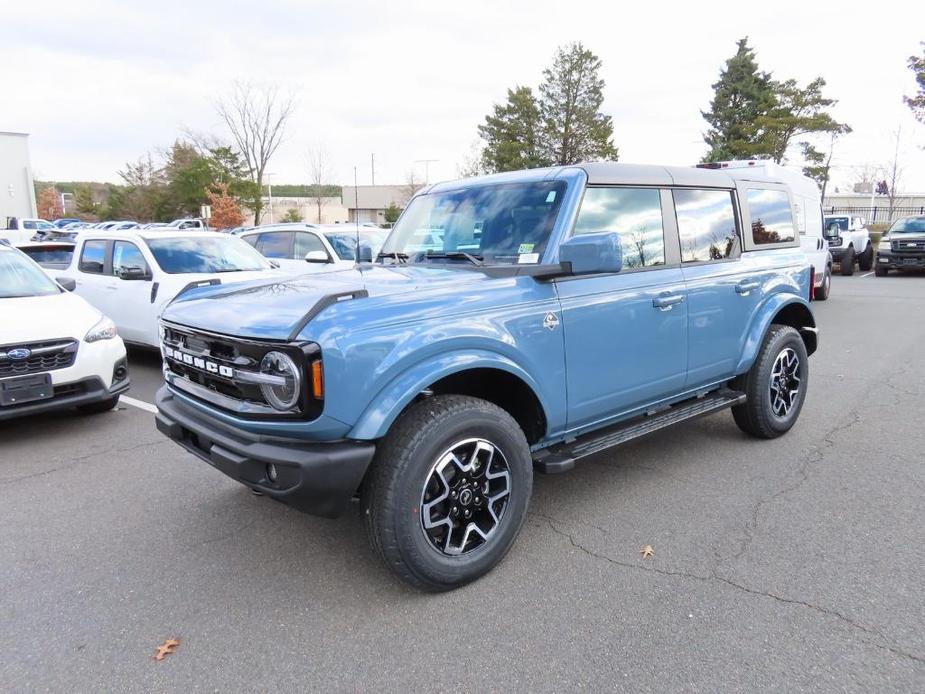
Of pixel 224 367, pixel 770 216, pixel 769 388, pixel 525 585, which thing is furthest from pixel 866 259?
pixel 224 367

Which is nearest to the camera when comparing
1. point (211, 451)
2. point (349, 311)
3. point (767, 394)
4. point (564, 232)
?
point (349, 311)

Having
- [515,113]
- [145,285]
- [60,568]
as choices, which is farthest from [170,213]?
[60,568]

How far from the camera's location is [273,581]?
3.05 metres

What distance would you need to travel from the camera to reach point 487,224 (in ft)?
12.1

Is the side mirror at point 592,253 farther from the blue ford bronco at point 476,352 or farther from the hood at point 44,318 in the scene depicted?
the hood at point 44,318

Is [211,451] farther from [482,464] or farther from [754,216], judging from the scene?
[754,216]

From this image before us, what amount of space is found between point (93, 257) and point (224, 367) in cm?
705

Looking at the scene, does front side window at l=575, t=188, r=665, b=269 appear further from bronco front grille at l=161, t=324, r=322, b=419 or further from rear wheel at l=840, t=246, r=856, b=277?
rear wheel at l=840, t=246, r=856, b=277

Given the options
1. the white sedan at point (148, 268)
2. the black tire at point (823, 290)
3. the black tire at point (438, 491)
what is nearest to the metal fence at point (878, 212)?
the black tire at point (823, 290)

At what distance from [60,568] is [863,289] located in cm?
1811

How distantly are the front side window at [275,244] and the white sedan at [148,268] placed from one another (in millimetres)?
2550

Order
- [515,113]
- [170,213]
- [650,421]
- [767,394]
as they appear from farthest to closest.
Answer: [170,213] → [515,113] → [767,394] → [650,421]

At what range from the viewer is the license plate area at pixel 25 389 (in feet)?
15.6

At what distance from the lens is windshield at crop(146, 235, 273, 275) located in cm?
763
